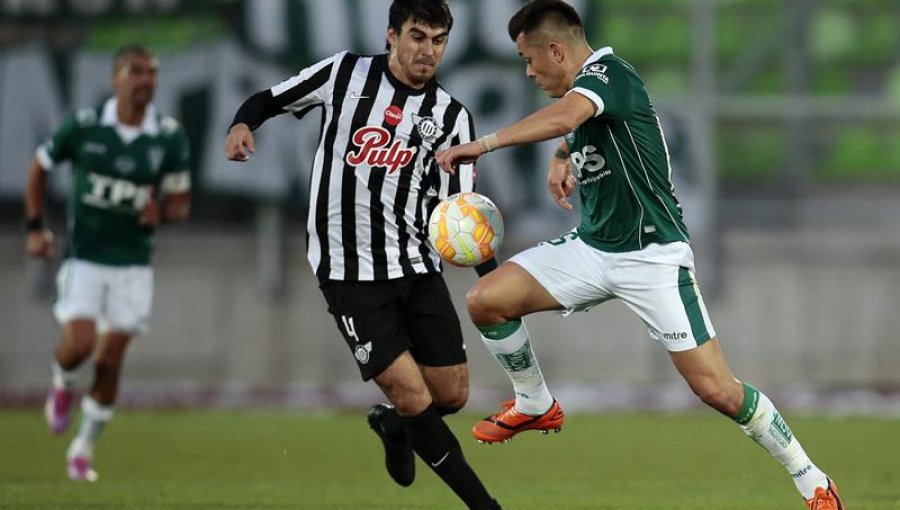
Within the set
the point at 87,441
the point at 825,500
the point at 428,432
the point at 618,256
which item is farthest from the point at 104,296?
the point at 825,500

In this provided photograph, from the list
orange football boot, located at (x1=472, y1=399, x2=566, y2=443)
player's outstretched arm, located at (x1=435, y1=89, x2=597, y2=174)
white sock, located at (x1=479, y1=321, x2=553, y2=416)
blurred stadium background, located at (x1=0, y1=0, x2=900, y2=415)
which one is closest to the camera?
player's outstretched arm, located at (x1=435, y1=89, x2=597, y2=174)

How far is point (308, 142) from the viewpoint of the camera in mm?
15344

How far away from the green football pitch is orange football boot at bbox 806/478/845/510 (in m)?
1.15

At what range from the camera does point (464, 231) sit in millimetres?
6809

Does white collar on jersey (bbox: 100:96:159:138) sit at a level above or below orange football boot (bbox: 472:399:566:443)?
above

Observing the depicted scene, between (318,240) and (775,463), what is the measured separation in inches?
181

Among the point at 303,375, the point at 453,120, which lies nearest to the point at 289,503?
the point at 453,120

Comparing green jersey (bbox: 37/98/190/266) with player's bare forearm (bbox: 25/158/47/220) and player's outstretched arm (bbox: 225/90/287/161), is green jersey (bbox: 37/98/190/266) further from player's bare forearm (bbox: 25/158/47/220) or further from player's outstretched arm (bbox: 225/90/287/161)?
player's outstretched arm (bbox: 225/90/287/161)

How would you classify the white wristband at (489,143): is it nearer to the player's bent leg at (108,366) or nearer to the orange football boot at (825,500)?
the orange football boot at (825,500)

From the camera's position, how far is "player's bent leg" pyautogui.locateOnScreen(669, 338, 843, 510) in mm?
6820

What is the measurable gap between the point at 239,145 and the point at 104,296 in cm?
380

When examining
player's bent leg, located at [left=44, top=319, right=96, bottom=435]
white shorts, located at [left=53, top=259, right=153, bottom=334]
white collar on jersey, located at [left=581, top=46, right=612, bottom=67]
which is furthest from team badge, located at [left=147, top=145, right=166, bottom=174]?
white collar on jersey, located at [left=581, top=46, right=612, bottom=67]

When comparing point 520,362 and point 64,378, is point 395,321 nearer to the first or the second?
point 520,362

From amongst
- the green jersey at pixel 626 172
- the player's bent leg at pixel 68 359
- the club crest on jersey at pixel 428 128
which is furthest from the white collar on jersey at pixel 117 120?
the green jersey at pixel 626 172
